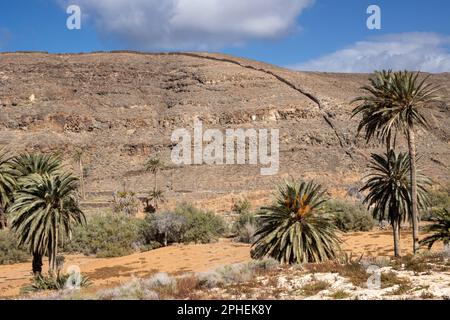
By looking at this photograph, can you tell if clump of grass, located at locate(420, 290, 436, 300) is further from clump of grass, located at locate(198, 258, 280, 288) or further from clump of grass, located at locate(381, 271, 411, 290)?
clump of grass, located at locate(198, 258, 280, 288)

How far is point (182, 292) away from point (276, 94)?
74.1 meters

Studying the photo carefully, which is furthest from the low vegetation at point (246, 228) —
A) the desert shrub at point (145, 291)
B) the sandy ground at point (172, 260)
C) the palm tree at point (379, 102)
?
the desert shrub at point (145, 291)

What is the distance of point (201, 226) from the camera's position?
1453 inches

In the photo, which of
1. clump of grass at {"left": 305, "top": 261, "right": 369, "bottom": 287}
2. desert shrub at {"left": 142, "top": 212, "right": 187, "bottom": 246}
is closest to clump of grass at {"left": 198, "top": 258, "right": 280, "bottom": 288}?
clump of grass at {"left": 305, "top": 261, "right": 369, "bottom": 287}

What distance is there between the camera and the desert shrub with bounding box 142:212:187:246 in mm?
35594

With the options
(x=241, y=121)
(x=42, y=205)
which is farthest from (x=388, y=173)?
(x=241, y=121)

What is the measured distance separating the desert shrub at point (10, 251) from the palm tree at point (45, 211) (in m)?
14.6

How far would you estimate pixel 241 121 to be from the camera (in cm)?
7812

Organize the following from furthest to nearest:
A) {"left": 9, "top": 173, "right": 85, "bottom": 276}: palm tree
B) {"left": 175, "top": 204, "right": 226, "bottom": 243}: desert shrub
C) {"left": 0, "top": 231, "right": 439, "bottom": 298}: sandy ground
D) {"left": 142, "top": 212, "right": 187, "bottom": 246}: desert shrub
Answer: {"left": 175, "top": 204, "right": 226, "bottom": 243}: desert shrub < {"left": 142, "top": 212, "right": 187, "bottom": 246}: desert shrub < {"left": 0, "top": 231, "right": 439, "bottom": 298}: sandy ground < {"left": 9, "top": 173, "right": 85, "bottom": 276}: palm tree

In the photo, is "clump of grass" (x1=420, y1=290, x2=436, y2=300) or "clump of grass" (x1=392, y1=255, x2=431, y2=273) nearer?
"clump of grass" (x1=420, y1=290, x2=436, y2=300)

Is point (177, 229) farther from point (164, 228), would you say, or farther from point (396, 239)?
point (396, 239)

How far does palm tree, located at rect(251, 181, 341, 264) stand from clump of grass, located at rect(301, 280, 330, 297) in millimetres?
4982
